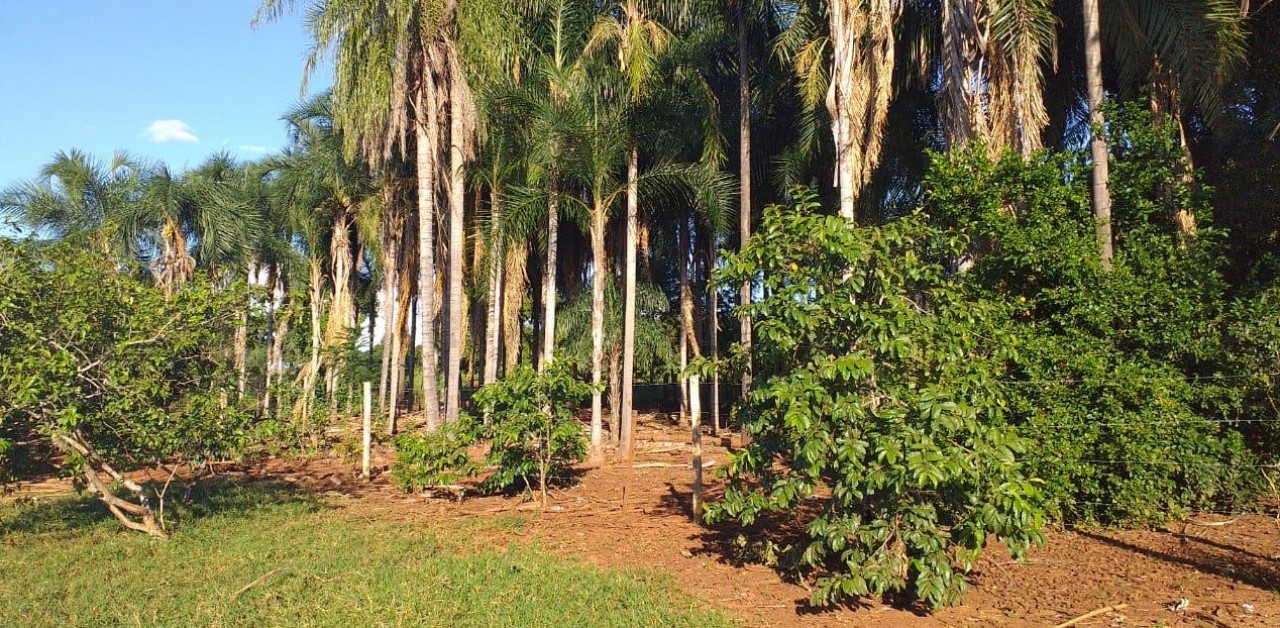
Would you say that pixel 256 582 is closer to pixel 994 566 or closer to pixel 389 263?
pixel 994 566

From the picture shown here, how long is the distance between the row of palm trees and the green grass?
6.31 feet

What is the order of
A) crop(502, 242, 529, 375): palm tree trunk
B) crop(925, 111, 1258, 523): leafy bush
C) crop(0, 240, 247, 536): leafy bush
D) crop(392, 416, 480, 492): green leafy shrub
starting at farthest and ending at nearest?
1. crop(502, 242, 529, 375): palm tree trunk
2. crop(392, 416, 480, 492): green leafy shrub
3. crop(925, 111, 1258, 523): leafy bush
4. crop(0, 240, 247, 536): leafy bush

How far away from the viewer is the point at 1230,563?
262 inches

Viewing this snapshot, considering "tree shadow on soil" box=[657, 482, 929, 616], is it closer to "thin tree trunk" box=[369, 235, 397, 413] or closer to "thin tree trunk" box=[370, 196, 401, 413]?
"thin tree trunk" box=[370, 196, 401, 413]

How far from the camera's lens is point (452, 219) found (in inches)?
529

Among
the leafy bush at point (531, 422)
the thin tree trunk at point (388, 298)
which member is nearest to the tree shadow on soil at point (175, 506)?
the leafy bush at point (531, 422)

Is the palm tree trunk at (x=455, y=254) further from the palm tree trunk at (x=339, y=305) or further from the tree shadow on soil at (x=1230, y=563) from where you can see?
the tree shadow on soil at (x=1230, y=563)

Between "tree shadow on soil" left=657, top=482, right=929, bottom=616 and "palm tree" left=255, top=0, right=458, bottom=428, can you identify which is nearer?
"tree shadow on soil" left=657, top=482, right=929, bottom=616

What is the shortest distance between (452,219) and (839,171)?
6598 mm

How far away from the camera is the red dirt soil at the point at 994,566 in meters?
5.74

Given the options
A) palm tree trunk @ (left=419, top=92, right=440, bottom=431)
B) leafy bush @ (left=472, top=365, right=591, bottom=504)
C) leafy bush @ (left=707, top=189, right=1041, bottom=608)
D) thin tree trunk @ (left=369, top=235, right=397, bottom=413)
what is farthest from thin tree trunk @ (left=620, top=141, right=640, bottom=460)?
thin tree trunk @ (left=369, top=235, right=397, bottom=413)

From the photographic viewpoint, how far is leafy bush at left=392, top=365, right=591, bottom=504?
10.0 meters

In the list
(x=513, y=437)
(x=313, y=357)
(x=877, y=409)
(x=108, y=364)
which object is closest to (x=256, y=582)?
(x=108, y=364)

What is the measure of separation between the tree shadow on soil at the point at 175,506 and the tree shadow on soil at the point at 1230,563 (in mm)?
9446
